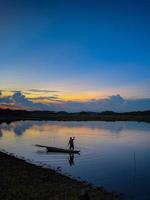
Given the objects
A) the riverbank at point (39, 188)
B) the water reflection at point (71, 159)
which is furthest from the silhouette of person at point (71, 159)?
the riverbank at point (39, 188)

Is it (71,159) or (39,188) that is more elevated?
(39,188)

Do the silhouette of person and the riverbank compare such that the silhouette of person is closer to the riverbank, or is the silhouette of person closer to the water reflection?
the water reflection

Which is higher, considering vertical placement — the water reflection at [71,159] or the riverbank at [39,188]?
the riverbank at [39,188]

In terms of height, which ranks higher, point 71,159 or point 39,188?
point 39,188

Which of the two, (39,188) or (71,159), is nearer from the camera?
(39,188)

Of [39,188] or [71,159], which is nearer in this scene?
[39,188]


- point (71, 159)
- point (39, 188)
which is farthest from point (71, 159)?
point (39, 188)

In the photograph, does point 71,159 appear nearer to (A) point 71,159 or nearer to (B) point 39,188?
(A) point 71,159

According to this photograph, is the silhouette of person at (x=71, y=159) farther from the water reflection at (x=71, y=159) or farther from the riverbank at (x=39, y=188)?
the riverbank at (x=39, y=188)

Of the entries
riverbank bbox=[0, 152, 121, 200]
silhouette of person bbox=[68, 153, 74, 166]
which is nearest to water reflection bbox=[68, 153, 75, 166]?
silhouette of person bbox=[68, 153, 74, 166]

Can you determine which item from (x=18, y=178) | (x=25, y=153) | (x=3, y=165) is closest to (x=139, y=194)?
(x=18, y=178)

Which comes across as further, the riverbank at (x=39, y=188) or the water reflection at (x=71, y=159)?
the water reflection at (x=71, y=159)

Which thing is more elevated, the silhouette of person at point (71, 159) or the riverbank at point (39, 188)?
the riverbank at point (39, 188)

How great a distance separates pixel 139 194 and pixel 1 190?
10.6 m
